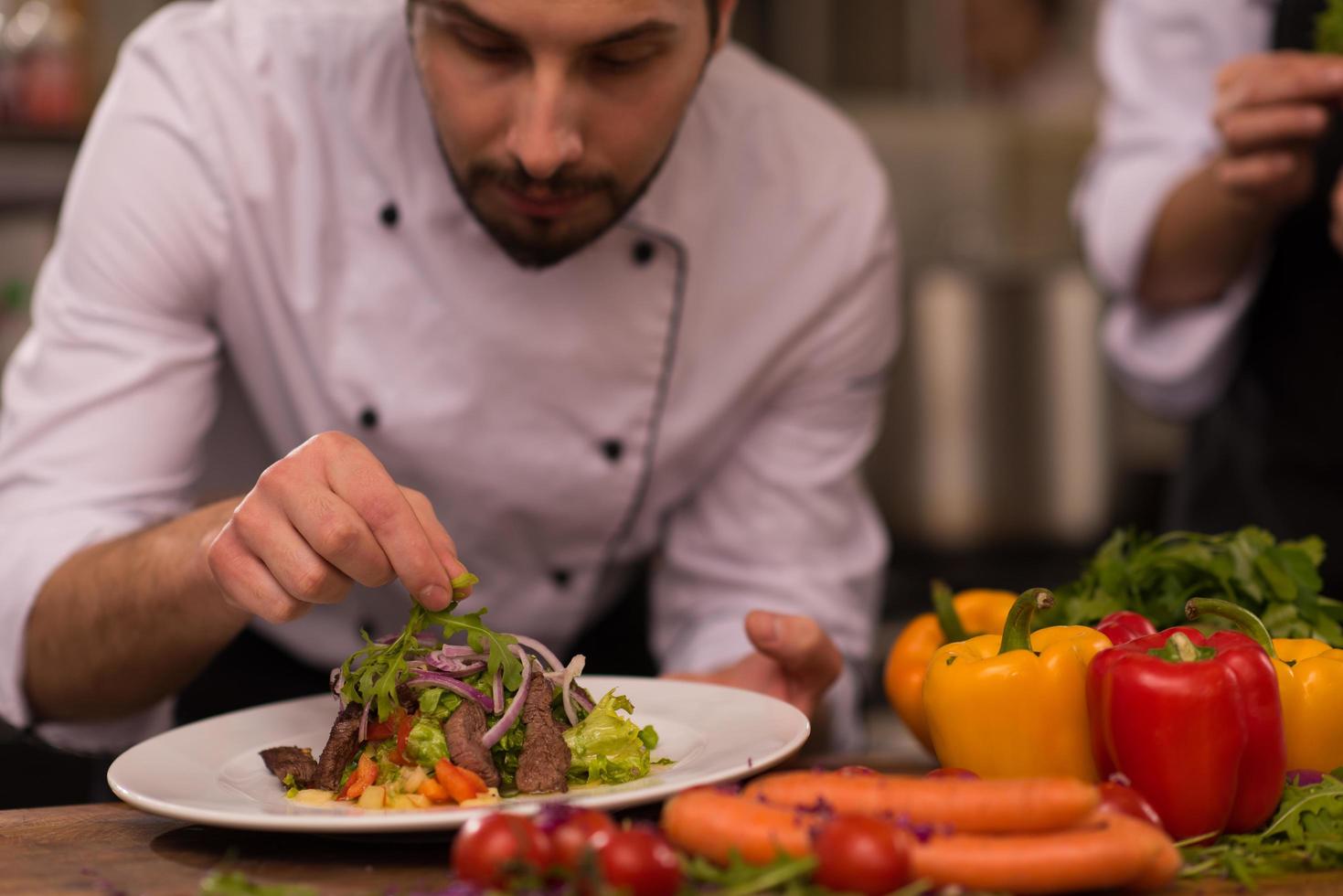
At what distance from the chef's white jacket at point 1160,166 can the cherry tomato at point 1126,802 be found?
3.91ft

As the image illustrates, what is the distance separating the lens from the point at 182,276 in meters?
1.89

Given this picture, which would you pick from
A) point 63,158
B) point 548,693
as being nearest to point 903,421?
point 63,158

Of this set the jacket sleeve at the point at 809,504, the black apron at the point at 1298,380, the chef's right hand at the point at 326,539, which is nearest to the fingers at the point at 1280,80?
the black apron at the point at 1298,380

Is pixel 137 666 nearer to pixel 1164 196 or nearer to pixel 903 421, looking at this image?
pixel 1164 196

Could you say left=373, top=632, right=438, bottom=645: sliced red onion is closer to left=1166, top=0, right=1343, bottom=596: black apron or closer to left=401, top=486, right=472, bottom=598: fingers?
left=401, top=486, right=472, bottom=598: fingers

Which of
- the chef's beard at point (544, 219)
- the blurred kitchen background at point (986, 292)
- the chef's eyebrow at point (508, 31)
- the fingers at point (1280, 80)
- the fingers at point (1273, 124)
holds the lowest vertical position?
the blurred kitchen background at point (986, 292)

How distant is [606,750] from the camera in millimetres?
1287

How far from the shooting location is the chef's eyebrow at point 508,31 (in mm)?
1498

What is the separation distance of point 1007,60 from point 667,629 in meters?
4.35

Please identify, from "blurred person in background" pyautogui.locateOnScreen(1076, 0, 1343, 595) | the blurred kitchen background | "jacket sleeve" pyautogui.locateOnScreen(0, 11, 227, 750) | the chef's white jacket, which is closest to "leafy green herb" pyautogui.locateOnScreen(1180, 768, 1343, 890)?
"blurred person in background" pyautogui.locateOnScreen(1076, 0, 1343, 595)

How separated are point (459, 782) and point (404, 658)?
133 millimetres

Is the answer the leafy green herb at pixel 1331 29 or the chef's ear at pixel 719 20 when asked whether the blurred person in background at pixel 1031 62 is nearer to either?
the leafy green herb at pixel 1331 29

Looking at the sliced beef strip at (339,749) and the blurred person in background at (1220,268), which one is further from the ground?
the blurred person in background at (1220,268)

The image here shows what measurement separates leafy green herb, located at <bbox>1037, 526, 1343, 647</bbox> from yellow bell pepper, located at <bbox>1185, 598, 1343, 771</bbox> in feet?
0.40
